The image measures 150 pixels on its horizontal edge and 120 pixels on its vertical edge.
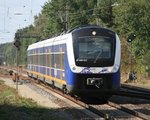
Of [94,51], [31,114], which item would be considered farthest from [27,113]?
→ [94,51]

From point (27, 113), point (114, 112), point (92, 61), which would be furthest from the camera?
point (92, 61)

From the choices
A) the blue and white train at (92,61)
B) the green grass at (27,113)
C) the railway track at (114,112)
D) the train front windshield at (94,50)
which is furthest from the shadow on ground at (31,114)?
the train front windshield at (94,50)

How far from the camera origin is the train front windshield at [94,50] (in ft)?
71.6

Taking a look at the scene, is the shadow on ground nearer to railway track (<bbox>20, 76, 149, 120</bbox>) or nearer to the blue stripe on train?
railway track (<bbox>20, 76, 149, 120</bbox>)

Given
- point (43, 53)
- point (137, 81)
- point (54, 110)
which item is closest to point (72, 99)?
point (54, 110)

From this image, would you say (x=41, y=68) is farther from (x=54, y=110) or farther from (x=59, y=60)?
(x=54, y=110)

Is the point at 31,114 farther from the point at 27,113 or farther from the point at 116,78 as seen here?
the point at 116,78

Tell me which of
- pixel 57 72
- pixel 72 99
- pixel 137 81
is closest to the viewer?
pixel 72 99

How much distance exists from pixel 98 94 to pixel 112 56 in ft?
5.56

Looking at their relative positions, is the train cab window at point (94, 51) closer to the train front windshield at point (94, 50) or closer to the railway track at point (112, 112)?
the train front windshield at point (94, 50)

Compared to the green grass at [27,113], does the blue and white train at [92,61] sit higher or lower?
higher

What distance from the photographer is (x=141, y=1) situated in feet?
163

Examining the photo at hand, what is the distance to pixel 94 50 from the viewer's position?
22.0 meters

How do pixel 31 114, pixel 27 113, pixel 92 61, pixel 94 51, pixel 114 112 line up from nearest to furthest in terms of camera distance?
1. pixel 31 114
2. pixel 27 113
3. pixel 114 112
4. pixel 92 61
5. pixel 94 51
